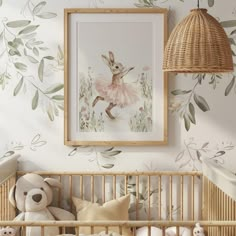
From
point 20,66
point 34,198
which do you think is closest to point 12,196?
point 34,198

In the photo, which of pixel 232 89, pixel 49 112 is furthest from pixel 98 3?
pixel 232 89

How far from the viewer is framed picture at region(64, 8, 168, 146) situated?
314cm

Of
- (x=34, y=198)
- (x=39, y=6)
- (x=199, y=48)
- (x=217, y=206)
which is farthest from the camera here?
(x=39, y=6)

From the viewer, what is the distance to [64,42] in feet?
10.3

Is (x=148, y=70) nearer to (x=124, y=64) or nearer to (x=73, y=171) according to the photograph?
(x=124, y=64)

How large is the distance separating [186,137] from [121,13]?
0.81 metres

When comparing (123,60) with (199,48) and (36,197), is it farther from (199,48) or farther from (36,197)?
(199,48)

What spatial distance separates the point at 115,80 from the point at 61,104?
34 centimetres

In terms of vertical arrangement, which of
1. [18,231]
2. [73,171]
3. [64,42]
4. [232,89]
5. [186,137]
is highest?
[64,42]

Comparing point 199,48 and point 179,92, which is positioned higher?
point 199,48

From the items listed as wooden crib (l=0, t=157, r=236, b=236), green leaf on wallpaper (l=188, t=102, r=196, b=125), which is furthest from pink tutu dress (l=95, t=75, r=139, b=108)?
wooden crib (l=0, t=157, r=236, b=236)

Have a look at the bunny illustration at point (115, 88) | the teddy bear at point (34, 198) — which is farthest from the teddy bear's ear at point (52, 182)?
the bunny illustration at point (115, 88)

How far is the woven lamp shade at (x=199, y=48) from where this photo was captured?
2059 millimetres

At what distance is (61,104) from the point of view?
3.17m
